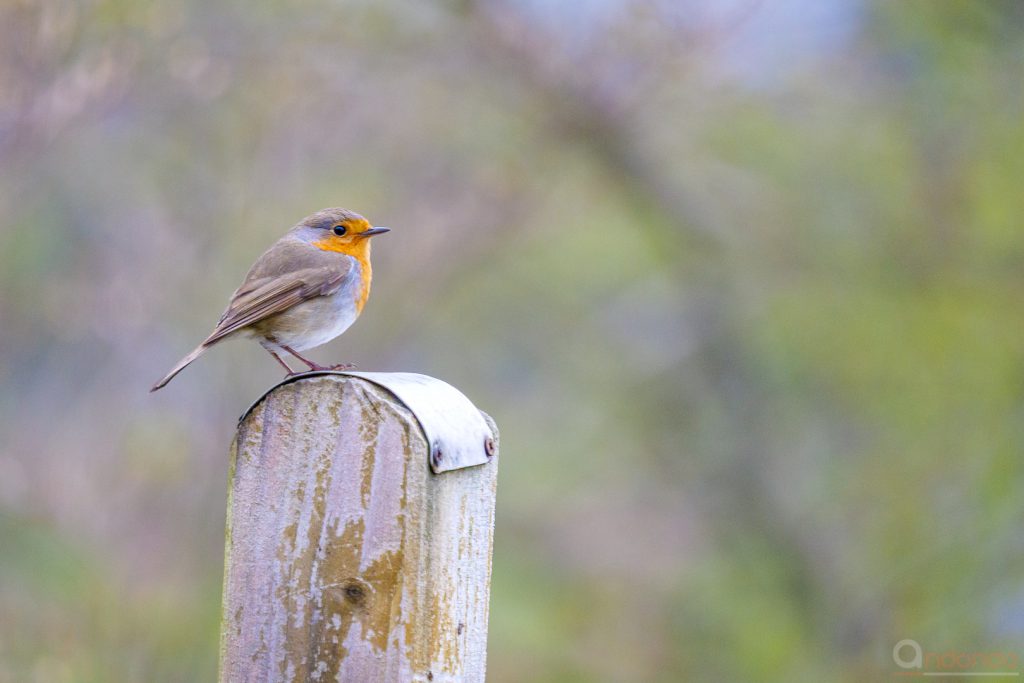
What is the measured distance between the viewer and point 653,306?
355 inches

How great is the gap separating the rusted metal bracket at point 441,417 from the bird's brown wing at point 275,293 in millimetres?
1497

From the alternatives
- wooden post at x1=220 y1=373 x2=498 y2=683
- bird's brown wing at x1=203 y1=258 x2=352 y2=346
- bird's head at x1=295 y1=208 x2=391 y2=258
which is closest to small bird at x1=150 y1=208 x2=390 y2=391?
bird's brown wing at x1=203 y1=258 x2=352 y2=346

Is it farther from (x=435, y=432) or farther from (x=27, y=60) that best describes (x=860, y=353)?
(x=435, y=432)

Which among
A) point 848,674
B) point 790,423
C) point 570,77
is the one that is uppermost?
point 570,77

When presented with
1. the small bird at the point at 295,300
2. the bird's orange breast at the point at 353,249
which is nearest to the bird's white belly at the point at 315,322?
the small bird at the point at 295,300

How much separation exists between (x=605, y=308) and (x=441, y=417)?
7885 mm

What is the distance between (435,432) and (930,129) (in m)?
6.29

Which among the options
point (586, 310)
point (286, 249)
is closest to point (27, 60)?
point (286, 249)
